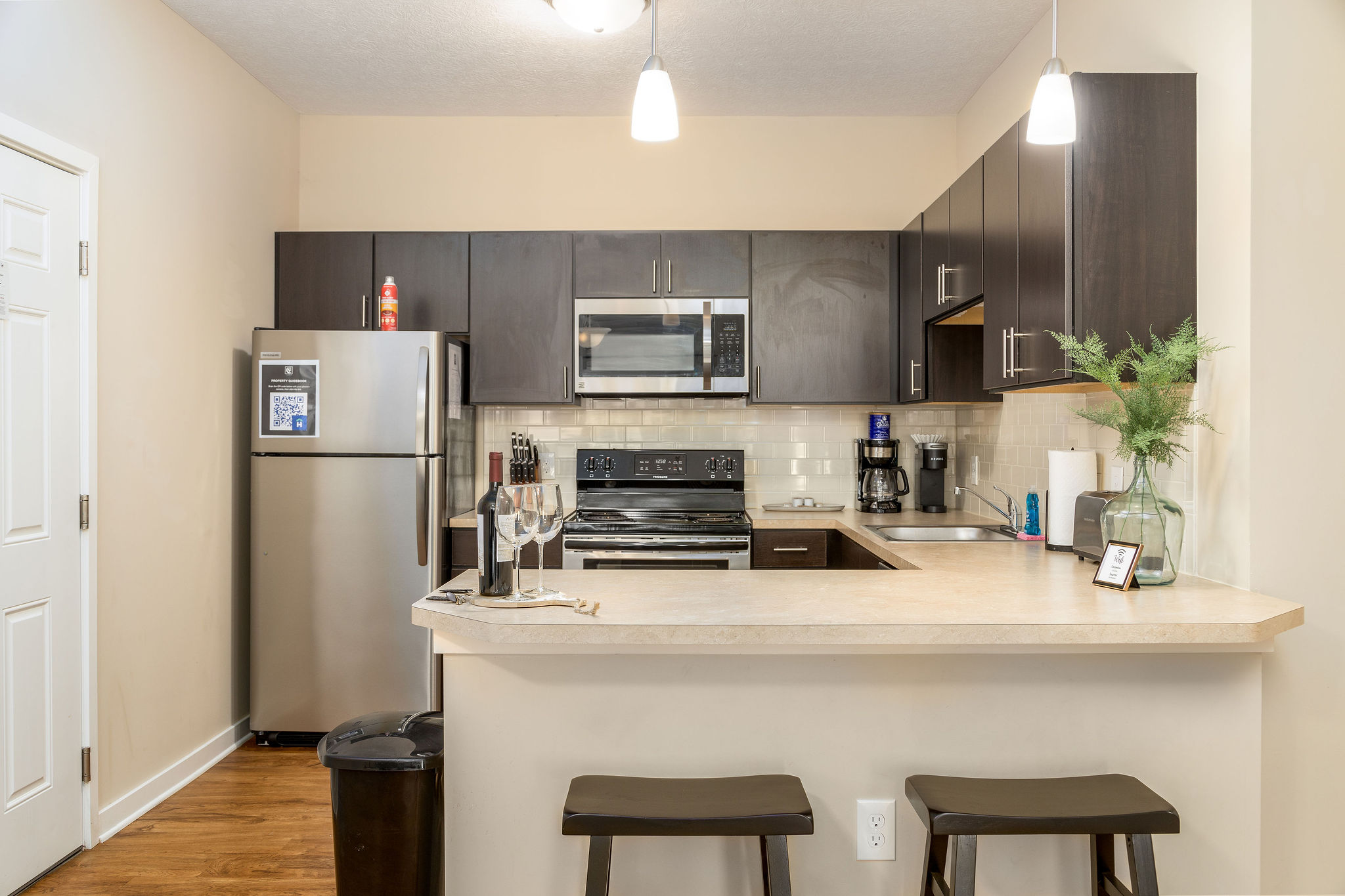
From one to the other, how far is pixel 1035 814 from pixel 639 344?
2677 mm

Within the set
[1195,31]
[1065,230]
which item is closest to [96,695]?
[1065,230]

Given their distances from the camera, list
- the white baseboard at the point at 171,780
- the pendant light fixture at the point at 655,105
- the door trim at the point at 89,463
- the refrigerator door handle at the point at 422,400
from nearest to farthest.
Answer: the pendant light fixture at the point at 655,105
the door trim at the point at 89,463
the white baseboard at the point at 171,780
the refrigerator door handle at the point at 422,400

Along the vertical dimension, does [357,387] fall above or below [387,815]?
above

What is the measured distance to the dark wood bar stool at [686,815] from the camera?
4.62 ft

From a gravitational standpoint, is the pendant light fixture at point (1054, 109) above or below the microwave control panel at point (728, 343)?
above

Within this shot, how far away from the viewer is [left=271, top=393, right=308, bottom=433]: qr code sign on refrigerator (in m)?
3.34

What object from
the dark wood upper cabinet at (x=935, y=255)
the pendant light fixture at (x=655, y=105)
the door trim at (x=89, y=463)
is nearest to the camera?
the pendant light fixture at (x=655, y=105)

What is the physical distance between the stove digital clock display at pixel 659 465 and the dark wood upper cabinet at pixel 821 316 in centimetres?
51

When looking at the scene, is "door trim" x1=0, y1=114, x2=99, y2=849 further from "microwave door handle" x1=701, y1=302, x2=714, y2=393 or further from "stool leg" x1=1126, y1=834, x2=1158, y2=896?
"stool leg" x1=1126, y1=834, x2=1158, y2=896

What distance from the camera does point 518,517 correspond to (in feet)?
5.61

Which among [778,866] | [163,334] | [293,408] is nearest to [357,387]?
[293,408]

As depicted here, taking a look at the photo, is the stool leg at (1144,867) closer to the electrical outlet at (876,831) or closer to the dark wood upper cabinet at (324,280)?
the electrical outlet at (876,831)

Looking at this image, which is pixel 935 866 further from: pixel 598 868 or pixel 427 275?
pixel 427 275

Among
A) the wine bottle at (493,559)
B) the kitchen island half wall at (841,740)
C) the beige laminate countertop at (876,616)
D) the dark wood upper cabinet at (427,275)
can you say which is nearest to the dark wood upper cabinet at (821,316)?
the dark wood upper cabinet at (427,275)
